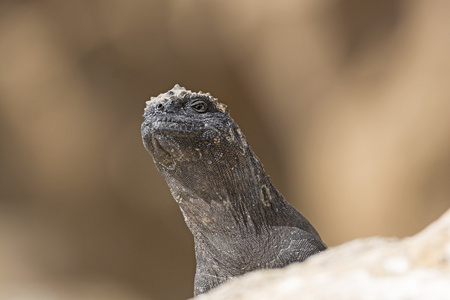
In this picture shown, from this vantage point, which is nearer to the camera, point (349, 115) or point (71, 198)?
point (349, 115)

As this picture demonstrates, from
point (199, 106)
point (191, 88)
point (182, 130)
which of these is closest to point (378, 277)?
point (182, 130)

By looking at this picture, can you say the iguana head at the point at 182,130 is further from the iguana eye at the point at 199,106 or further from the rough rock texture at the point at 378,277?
the rough rock texture at the point at 378,277

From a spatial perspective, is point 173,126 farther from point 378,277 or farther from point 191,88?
point 191,88

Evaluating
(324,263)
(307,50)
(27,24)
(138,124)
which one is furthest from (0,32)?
(324,263)

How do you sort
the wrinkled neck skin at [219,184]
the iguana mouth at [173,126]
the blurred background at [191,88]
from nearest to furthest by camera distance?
the iguana mouth at [173,126], the wrinkled neck skin at [219,184], the blurred background at [191,88]

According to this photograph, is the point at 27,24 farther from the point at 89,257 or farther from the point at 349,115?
the point at 349,115

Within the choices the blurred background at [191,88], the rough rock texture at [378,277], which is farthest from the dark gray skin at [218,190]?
the blurred background at [191,88]
